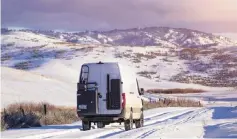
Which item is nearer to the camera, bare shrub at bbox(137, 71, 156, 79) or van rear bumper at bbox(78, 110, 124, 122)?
van rear bumper at bbox(78, 110, 124, 122)

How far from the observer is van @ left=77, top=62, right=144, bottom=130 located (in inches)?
969

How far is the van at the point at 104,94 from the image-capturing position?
24.6 meters

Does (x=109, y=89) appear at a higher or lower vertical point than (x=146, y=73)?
lower

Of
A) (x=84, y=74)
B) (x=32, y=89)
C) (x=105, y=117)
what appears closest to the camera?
(x=105, y=117)

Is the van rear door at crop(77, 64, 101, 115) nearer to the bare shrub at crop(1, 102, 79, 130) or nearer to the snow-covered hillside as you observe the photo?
the bare shrub at crop(1, 102, 79, 130)

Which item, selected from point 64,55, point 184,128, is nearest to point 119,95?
point 184,128

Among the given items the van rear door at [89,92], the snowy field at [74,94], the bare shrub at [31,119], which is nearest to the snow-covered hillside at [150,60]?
the snowy field at [74,94]

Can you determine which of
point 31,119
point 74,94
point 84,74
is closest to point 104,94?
point 84,74

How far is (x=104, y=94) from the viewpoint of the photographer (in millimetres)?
25016

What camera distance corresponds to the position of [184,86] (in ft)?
385

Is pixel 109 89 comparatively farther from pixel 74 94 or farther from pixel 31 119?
pixel 74 94

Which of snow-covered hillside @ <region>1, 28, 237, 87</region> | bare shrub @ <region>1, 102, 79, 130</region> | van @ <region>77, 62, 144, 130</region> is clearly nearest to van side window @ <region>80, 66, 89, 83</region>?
van @ <region>77, 62, 144, 130</region>

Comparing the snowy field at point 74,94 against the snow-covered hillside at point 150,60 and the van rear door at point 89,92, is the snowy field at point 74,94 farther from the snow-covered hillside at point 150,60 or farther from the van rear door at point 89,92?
the van rear door at point 89,92

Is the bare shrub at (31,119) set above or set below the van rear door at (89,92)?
below
